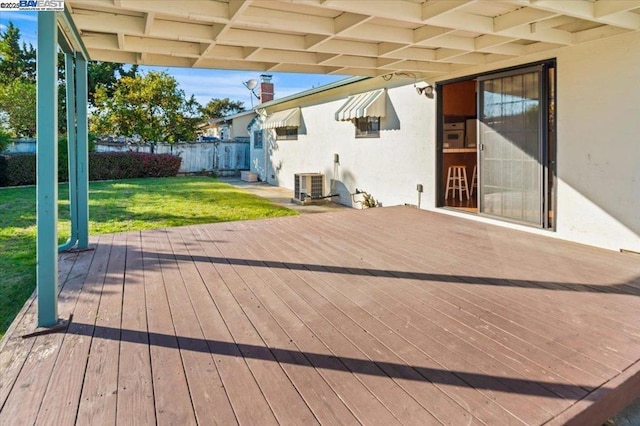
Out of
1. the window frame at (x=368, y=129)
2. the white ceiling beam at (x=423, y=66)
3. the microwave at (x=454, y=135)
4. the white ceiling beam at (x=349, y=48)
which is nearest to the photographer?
the white ceiling beam at (x=349, y=48)

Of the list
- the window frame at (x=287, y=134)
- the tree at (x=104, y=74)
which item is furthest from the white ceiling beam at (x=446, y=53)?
the tree at (x=104, y=74)

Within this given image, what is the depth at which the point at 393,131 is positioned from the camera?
9.55 meters

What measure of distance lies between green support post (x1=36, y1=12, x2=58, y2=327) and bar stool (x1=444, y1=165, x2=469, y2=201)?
7952 millimetres

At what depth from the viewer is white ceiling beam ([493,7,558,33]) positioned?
4549 millimetres

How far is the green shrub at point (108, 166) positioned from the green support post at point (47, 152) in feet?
45.1

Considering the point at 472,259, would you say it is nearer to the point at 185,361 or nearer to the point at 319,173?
the point at 185,361

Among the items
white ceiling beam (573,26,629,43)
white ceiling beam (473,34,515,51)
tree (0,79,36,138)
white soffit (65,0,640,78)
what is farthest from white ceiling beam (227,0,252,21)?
tree (0,79,36,138)

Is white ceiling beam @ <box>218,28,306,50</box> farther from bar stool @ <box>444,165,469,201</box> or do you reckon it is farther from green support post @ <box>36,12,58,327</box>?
bar stool @ <box>444,165,469,201</box>

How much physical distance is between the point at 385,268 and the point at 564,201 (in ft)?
10.5

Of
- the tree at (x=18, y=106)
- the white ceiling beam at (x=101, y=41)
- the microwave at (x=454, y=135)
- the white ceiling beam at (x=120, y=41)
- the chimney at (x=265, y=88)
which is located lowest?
the microwave at (x=454, y=135)

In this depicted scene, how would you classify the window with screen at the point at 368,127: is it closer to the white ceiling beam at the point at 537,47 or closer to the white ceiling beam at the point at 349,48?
the white ceiling beam at the point at 349,48

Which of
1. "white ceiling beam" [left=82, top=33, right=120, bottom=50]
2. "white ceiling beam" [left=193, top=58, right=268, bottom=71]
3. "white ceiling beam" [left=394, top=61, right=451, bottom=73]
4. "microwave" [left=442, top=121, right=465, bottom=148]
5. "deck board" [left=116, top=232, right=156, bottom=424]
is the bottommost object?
"deck board" [left=116, top=232, right=156, bottom=424]

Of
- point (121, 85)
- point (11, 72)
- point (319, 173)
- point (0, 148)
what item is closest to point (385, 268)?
point (319, 173)

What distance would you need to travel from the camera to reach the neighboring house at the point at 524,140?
5.20 m
